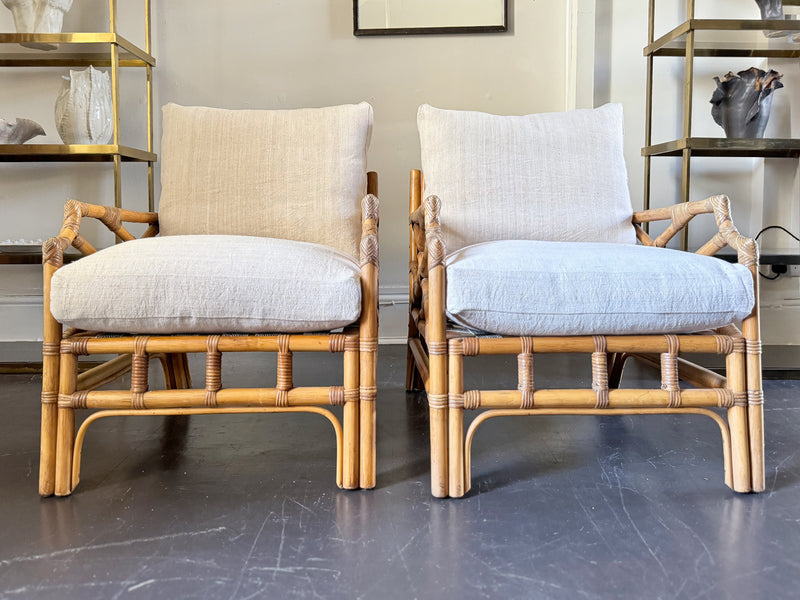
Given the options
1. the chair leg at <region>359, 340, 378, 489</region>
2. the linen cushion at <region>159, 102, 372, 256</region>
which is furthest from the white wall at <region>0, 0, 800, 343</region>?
the chair leg at <region>359, 340, 378, 489</region>

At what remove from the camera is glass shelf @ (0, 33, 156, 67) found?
196cm

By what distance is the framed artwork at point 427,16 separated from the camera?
2279 mm

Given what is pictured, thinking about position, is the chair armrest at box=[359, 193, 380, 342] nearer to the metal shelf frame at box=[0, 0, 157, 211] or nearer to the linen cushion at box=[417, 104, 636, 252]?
the linen cushion at box=[417, 104, 636, 252]

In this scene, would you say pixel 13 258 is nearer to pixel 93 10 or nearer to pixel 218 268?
pixel 93 10

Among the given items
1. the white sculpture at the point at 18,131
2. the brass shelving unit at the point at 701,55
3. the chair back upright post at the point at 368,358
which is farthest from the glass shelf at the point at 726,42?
the white sculpture at the point at 18,131

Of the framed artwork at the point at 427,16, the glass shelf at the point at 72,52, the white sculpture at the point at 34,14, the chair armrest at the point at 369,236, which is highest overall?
the framed artwork at the point at 427,16

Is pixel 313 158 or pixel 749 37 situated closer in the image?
pixel 313 158

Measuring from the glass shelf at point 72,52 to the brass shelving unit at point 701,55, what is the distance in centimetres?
178

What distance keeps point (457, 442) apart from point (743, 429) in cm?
52

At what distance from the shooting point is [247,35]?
7.57 ft

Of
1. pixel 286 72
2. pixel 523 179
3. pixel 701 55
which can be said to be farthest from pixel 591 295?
pixel 286 72

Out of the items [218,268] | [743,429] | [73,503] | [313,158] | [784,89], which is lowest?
[73,503]

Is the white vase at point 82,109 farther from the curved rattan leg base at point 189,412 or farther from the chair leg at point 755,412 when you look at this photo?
the chair leg at point 755,412

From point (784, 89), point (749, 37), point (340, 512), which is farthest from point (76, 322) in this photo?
point (784, 89)
